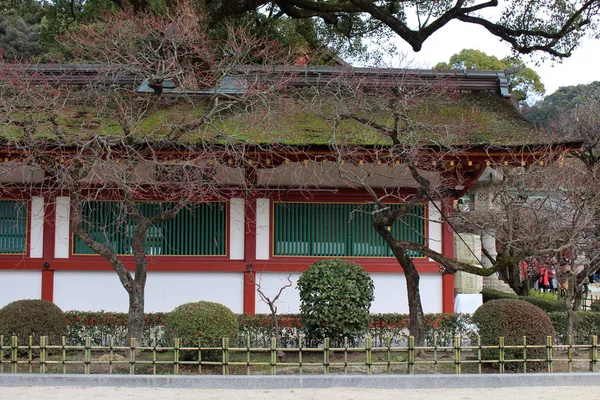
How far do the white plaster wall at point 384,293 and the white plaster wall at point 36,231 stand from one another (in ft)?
14.6

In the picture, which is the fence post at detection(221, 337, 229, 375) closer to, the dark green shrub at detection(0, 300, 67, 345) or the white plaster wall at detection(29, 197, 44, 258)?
the dark green shrub at detection(0, 300, 67, 345)

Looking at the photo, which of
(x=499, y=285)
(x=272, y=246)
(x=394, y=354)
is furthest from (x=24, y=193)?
(x=499, y=285)

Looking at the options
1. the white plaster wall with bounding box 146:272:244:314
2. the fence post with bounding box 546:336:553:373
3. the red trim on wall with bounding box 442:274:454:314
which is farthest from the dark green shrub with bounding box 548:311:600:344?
the white plaster wall with bounding box 146:272:244:314

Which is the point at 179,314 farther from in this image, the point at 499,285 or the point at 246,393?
the point at 499,285

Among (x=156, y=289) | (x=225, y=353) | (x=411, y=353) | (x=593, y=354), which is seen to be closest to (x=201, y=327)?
(x=225, y=353)

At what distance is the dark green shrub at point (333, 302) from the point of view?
9.31 meters

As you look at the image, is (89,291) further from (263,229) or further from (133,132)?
(133,132)

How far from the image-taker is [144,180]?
9953 millimetres

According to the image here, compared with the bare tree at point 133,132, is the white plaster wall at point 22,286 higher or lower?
lower

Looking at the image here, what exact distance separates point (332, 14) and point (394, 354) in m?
12.8

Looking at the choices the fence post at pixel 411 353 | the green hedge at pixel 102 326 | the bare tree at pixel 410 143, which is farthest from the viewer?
the green hedge at pixel 102 326

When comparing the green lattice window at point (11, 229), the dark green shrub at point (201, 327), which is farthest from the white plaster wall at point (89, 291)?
the dark green shrub at point (201, 327)

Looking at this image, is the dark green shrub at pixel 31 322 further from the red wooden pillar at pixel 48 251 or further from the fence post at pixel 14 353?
the red wooden pillar at pixel 48 251

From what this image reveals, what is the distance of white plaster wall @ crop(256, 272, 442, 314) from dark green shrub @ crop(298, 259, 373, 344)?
6.35 feet
